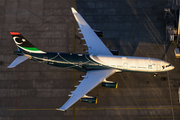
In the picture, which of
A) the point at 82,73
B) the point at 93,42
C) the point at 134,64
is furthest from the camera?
the point at 82,73

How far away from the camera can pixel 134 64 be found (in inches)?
834

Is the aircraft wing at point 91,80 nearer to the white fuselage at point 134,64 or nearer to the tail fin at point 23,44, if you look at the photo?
the white fuselage at point 134,64

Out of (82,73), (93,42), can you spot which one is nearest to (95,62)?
(93,42)

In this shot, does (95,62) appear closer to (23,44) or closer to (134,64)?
(134,64)

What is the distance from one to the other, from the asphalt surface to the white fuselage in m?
3.72

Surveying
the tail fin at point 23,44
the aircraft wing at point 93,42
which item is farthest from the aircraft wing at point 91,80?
the tail fin at point 23,44

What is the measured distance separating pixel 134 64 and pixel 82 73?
951 centimetres

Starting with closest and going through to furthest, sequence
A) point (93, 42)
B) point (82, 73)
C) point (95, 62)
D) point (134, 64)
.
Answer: point (134, 64) < point (95, 62) < point (93, 42) < point (82, 73)

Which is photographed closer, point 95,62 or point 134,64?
point 134,64

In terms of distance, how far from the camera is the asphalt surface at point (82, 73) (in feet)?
77.3

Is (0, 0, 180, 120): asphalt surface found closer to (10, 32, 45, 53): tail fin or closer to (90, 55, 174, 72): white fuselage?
(90, 55, 174, 72): white fuselage

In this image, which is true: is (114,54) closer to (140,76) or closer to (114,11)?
(140,76)

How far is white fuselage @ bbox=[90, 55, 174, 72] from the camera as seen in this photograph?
21.1m

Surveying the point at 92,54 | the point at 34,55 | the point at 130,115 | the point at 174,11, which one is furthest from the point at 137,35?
the point at 34,55
